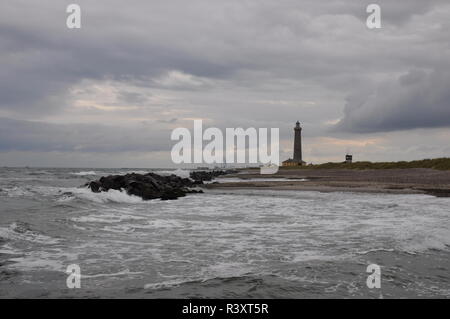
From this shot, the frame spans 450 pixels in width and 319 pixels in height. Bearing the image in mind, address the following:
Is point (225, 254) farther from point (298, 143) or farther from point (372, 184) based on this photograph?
point (298, 143)

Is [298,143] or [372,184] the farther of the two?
[298,143]

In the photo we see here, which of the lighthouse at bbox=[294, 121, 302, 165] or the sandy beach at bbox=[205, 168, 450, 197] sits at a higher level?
the lighthouse at bbox=[294, 121, 302, 165]

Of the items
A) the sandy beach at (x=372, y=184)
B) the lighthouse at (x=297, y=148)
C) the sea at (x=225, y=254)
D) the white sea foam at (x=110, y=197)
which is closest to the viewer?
the sea at (x=225, y=254)

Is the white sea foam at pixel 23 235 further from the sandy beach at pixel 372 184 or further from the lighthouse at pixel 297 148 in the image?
the lighthouse at pixel 297 148

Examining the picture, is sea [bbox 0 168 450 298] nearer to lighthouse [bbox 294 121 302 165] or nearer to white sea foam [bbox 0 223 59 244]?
white sea foam [bbox 0 223 59 244]

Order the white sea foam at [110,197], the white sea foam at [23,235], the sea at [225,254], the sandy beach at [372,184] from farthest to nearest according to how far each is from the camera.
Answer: the sandy beach at [372,184] < the white sea foam at [110,197] < the white sea foam at [23,235] < the sea at [225,254]

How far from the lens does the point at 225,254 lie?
28.4 feet

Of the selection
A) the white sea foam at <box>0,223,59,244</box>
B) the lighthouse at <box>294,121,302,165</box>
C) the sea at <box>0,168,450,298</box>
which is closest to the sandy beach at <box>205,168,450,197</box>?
the sea at <box>0,168,450,298</box>

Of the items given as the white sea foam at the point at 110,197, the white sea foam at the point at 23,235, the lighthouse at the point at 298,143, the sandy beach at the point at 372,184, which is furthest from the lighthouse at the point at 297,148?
the white sea foam at the point at 23,235

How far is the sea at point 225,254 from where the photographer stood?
6.21 meters

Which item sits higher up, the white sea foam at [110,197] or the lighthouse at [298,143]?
the lighthouse at [298,143]

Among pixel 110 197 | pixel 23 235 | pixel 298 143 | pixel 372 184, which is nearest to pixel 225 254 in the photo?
pixel 23 235

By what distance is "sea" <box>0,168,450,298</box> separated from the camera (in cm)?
621
